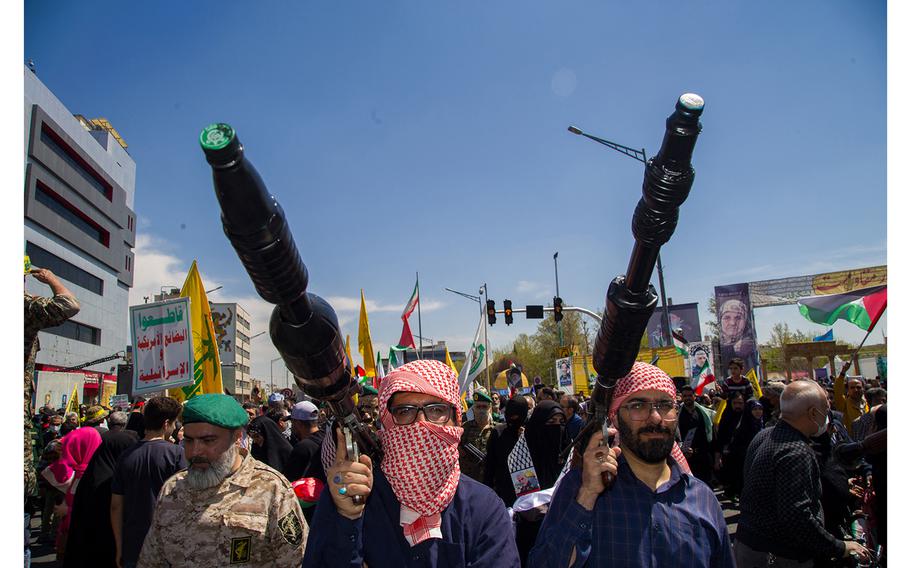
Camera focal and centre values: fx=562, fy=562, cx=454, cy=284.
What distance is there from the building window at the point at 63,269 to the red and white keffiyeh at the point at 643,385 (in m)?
44.2

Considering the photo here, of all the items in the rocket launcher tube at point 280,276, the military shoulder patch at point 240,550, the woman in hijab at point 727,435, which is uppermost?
the rocket launcher tube at point 280,276

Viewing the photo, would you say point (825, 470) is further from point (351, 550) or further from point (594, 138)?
point (594, 138)

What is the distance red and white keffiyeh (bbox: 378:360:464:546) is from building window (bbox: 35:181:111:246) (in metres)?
48.9

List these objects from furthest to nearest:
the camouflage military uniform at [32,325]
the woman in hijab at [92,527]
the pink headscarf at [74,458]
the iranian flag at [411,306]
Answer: the iranian flag at [411,306], the pink headscarf at [74,458], the woman in hijab at [92,527], the camouflage military uniform at [32,325]

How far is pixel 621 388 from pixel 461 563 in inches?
44.2

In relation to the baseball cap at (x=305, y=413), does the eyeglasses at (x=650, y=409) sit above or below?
above

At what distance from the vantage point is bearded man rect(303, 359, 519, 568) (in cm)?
208

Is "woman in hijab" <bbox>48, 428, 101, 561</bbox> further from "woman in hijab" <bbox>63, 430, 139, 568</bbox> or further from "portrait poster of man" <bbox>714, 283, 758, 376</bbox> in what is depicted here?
"portrait poster of man" <bbox>714, 283, 758, 376</bbox>

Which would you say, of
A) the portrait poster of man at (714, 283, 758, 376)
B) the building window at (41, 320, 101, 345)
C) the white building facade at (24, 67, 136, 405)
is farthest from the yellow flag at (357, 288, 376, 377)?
the building window at (41, 320, 101, 345)

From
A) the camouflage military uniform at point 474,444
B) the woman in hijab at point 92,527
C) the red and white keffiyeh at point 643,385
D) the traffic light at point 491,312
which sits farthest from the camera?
the traffic light at point 491,312

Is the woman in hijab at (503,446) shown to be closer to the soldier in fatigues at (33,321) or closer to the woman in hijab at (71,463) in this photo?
the soldier in fatigues at (33,321)

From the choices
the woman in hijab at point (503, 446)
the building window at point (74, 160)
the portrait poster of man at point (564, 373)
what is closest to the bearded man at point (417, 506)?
the woman in hijab at point (503, 446)

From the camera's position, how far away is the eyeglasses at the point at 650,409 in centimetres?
270

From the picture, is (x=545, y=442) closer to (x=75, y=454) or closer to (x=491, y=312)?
(x=75, y=454)
